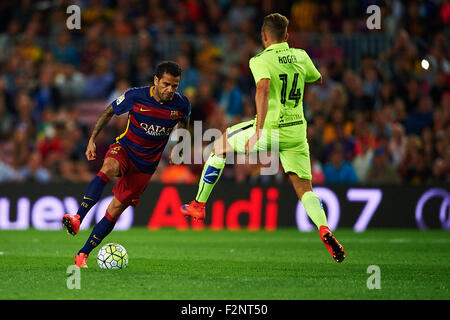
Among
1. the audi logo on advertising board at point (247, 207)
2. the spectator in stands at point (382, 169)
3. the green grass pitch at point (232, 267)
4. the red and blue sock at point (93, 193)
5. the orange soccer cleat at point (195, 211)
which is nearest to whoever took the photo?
the green grass pitch at point (232, 267)

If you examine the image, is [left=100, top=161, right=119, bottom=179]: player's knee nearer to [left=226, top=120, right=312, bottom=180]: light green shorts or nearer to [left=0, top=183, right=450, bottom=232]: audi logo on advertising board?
[left=226, top=120, right=312, bottom=180]: light green shorts

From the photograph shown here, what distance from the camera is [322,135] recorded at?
16312 millimetres

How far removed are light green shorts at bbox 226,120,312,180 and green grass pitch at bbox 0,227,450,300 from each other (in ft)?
3.52

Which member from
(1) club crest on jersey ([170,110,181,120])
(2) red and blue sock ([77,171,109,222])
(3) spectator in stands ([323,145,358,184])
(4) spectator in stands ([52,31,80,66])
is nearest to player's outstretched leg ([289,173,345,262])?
(1) club crest on jersey ([170,110,181,120])

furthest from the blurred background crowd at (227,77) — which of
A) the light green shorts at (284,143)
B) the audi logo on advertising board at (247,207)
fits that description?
the light green shorts at (284,143)

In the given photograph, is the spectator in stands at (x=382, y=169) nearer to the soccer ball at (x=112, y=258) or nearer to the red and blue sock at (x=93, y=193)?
the soccer ball at (x=112, y=258)

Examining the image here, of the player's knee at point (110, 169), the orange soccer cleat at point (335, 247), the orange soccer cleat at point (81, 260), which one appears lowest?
the orange soccer cleat at point (81, 260)

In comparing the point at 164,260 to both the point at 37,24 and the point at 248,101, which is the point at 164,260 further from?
the point at 37,24

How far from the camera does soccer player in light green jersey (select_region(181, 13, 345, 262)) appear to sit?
8.34 metres

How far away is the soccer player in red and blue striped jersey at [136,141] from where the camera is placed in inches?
342

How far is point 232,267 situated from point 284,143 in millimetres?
1514

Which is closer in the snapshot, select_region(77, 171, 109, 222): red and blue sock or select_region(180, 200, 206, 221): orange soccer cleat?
select_region(77, 171, 109, 222): red and blue sock

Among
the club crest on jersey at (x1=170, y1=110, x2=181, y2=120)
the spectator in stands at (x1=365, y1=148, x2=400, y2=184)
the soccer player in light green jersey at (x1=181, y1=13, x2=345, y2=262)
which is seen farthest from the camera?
the spectator in stands at (x1=365, y1=148, x2=400, y2=184)

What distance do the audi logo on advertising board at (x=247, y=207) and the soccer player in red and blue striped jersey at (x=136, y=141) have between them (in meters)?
6.46
